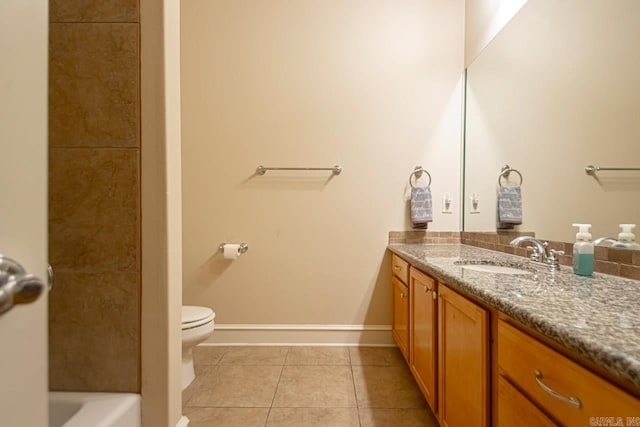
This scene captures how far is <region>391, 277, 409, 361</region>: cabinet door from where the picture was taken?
1675 millimetres

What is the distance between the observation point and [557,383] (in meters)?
0.57

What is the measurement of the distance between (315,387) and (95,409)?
1103mm

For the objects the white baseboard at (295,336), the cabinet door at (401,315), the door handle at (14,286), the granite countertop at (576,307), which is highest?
the door handle at (14,286)

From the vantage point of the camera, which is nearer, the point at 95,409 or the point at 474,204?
the point at 95,409

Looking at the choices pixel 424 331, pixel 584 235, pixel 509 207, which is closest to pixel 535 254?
pixel 584 235

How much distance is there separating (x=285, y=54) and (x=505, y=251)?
2.05 metres

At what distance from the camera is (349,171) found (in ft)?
7.10

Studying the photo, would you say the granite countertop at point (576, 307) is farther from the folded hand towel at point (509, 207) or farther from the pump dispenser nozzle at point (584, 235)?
the folded hand towel at point (509, 207)

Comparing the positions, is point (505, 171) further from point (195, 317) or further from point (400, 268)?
point (195, 317)

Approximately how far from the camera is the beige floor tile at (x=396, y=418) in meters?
1.35

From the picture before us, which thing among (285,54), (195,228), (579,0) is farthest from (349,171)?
(579,0)

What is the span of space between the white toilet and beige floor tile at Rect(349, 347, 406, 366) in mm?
986

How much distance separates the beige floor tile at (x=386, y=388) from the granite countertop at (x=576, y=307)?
83 centimetres

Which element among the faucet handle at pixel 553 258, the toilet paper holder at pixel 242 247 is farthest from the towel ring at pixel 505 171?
the toilet paper holder at pixel 242 247
